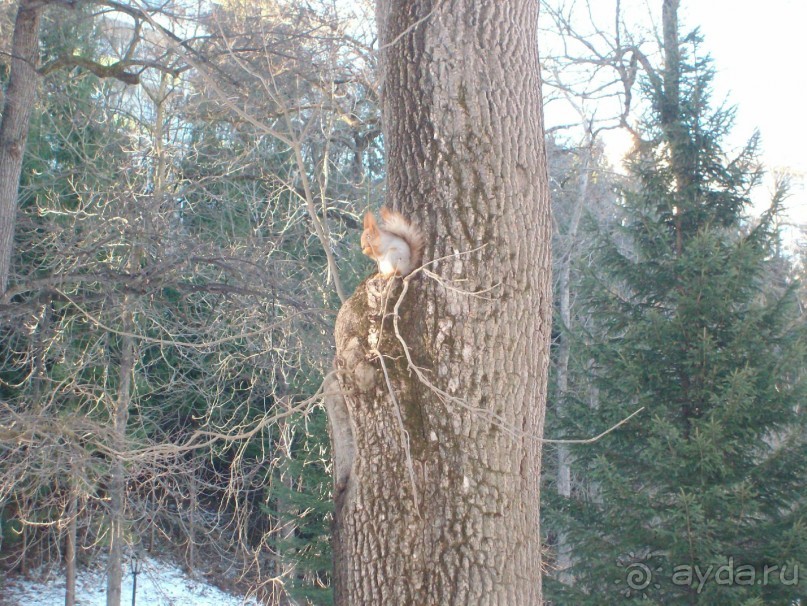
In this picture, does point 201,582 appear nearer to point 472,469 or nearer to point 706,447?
point 706,447

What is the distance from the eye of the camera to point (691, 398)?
673cm

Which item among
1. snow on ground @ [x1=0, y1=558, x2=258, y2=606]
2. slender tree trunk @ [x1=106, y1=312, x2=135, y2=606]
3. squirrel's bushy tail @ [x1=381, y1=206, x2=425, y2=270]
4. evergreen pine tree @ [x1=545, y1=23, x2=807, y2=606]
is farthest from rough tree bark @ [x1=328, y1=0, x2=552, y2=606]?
snow on ground @ [x1=0, y1=558, x2=258, y2=606]

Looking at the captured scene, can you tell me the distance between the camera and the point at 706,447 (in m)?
6.02

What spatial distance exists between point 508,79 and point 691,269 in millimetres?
4197

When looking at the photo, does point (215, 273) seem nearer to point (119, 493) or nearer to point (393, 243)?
point (119, 493)

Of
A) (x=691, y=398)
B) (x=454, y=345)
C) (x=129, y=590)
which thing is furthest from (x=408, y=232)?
(x=129, y=590)

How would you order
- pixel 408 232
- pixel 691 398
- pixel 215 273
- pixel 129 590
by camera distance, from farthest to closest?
pixel 129 590 < pixel 215 273 < pixel 691 398 < pixel 408 232

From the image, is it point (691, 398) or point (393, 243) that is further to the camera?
point (691, 398)

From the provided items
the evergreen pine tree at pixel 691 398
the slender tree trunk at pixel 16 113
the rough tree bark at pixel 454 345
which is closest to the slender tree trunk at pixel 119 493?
the slender tree trunk at pixel 16 113

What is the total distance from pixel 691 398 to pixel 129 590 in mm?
10874

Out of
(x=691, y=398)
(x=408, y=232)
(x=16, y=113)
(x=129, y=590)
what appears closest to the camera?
(x=408, y=232)

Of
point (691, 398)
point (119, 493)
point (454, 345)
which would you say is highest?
point (454, 345)

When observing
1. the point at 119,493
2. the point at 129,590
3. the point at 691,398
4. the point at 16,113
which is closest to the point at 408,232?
the point at 691,398

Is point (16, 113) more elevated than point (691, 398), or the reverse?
point (16, 113)
